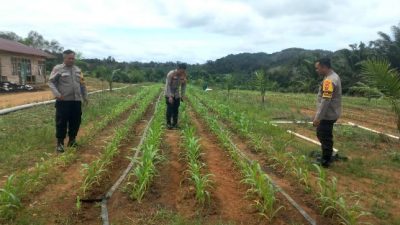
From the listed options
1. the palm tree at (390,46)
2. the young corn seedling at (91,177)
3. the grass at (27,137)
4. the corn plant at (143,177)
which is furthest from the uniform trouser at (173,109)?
the palm tree at (390,46)

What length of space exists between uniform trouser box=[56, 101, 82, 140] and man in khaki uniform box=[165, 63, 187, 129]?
2860 mm

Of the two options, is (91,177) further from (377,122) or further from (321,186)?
(377,122)

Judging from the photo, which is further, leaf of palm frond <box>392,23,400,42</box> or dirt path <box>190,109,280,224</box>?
leaf of palm frond <box>392,23,400,42</box>

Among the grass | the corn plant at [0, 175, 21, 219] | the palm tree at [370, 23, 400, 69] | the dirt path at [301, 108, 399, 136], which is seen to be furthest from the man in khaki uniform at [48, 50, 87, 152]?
the palm tree at [370, 23, 400, 69]

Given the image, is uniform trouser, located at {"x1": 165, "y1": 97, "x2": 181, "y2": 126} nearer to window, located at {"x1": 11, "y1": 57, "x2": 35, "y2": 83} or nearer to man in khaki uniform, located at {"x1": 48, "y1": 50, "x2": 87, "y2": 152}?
man in khaki uniform, located at {"x1": 48, "y1": 50, "x2": 87, "y2": 152}

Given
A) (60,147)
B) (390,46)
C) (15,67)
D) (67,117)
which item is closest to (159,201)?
(60,147)

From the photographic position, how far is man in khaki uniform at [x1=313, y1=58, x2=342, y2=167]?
691 centimetres

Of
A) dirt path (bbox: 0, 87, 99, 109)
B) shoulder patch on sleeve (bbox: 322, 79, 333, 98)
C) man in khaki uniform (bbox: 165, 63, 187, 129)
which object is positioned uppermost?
shoulder patch on sleeve (bbox: 322, 79, 333, 98)

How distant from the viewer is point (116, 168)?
6.81 metres

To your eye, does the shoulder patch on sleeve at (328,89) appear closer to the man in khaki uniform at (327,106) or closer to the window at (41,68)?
the man in khaki uniform at (327,106)

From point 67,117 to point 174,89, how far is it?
3.36 metres

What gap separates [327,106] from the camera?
6934mm

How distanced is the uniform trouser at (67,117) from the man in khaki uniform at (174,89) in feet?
9.38

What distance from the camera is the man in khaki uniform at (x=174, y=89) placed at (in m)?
10.6
